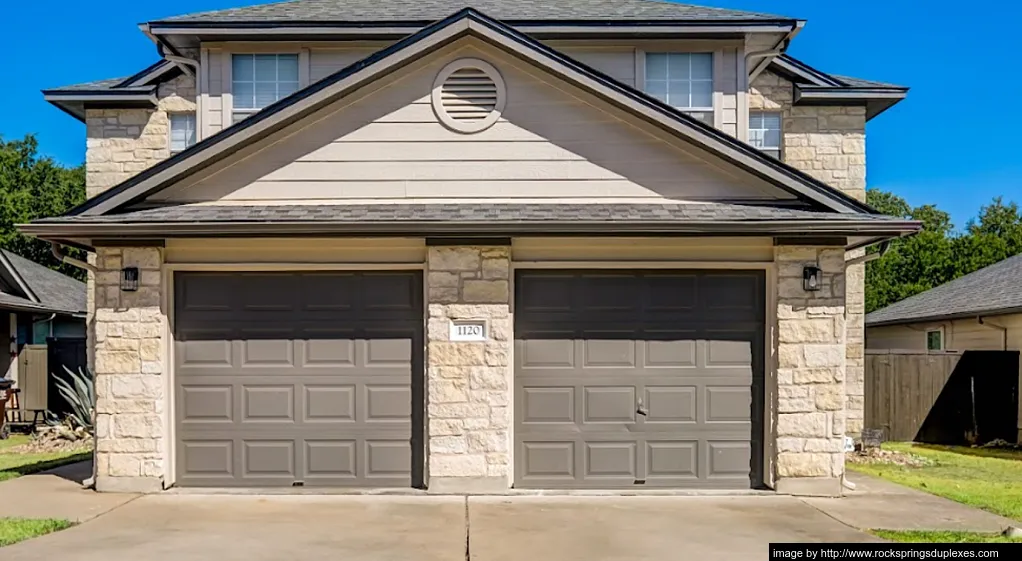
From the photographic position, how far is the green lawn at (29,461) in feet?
37.4

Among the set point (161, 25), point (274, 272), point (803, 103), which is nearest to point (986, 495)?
point (803, 103)

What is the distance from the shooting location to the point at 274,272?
9.68 m

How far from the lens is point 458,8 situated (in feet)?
45.3

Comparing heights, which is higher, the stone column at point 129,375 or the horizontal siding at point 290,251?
the horizontal siding at point 290,251

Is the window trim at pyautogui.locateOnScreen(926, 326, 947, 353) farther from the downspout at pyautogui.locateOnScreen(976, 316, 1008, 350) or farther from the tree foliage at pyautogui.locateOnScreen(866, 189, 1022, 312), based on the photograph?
the tree foliage at pyautogui.locateOnScreen(866, 189, 1022, 312)

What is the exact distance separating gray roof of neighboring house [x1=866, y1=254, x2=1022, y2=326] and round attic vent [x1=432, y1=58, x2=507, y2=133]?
11.6 meters

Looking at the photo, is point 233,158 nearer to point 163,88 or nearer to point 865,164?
point 163,88

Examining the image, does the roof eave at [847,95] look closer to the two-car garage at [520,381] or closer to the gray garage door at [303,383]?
the two-car garage at [520,381]

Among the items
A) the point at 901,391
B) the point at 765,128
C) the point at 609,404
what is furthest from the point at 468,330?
the point at 901,391

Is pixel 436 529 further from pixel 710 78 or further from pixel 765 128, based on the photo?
pixel 765 128

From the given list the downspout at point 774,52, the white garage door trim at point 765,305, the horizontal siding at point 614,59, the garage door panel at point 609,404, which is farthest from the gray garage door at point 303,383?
the downspout at point 774,52

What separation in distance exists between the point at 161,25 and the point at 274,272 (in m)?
5.23

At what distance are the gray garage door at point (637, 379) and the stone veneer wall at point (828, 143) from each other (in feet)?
17.1

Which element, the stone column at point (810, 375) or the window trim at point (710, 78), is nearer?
the stone column at point (810, 375)
